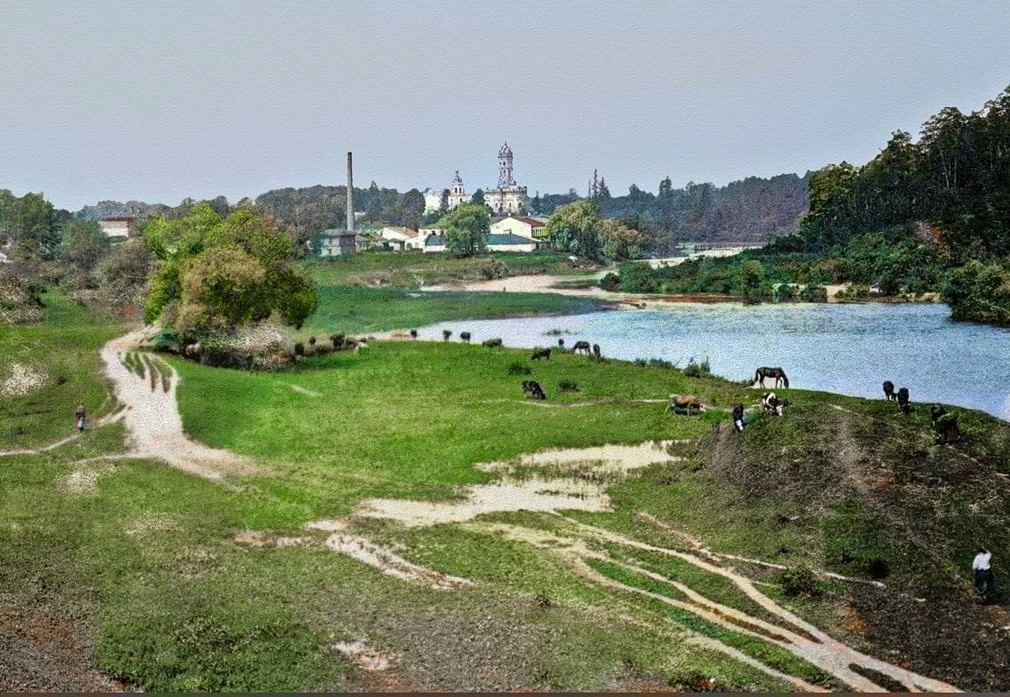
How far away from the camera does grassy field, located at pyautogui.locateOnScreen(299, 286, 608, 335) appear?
24.0 meters

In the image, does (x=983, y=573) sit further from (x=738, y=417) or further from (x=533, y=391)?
(x=533, y=391)

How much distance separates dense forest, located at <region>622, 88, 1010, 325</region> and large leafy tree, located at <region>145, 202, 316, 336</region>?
12.7 m

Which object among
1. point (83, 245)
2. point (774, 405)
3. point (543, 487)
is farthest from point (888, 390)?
point (83, 245)

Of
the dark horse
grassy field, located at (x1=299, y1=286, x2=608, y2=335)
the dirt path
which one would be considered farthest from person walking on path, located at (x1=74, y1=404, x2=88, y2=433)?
the dark horse

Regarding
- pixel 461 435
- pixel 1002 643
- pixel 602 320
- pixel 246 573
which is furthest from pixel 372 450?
pixel 602 320

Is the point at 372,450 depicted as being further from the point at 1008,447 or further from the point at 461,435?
the point at 1008,447

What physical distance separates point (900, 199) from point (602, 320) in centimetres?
867

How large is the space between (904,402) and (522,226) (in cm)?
2234

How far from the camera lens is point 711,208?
3042 cm

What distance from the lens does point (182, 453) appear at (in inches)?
586

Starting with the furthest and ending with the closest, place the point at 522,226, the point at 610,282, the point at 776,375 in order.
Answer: the point at 522,226, the point at 610,282, the point at 776,375

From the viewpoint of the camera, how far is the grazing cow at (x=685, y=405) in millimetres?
16938

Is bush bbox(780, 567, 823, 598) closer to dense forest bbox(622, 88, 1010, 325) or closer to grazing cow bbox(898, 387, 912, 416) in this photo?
grazing cow bbox(898, 387, 912, 416)

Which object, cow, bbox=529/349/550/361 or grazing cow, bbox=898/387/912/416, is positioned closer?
grazing cow, bbox=898/387/912/416
